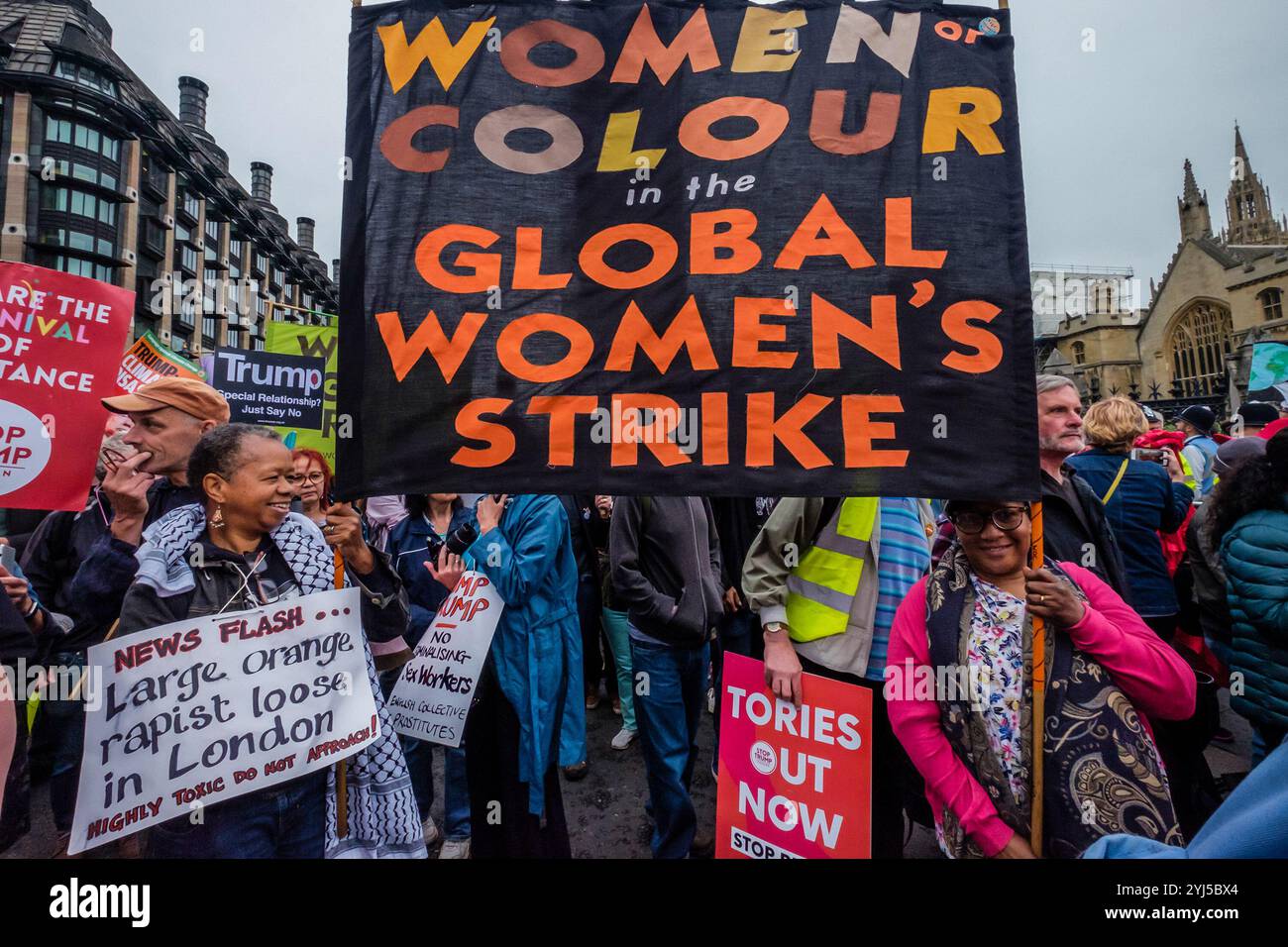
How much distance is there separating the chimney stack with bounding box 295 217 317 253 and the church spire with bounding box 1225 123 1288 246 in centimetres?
10336

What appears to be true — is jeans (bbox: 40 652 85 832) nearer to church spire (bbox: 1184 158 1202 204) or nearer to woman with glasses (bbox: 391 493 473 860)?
woman with glasses (bbox: 391 493 473 860)

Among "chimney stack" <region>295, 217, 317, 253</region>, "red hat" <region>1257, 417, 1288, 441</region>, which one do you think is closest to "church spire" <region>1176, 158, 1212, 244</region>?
"red hat" <region>1257, 417, 1288, 441</region>

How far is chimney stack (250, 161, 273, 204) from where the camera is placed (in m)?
68.5

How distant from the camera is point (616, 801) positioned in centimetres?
396

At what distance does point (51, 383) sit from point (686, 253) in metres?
3.15

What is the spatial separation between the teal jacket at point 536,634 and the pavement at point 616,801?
0.91m

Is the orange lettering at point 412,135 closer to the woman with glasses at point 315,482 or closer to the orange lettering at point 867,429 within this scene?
the orange lettering at point 867,429

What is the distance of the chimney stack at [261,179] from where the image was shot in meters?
68.5

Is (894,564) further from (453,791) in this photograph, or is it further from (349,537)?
(453,791)

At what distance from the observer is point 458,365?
205 cm

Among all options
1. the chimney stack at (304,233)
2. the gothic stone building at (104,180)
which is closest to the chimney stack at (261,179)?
the chimney stack at (304,233)
